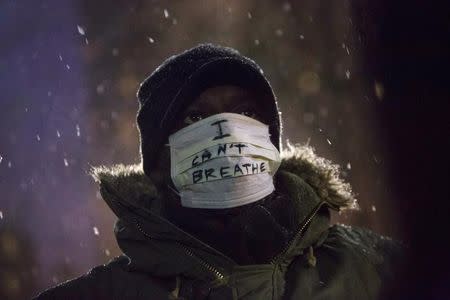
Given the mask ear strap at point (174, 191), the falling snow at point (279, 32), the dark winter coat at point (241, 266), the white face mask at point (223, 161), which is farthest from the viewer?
the falling snow at point (279, 32)

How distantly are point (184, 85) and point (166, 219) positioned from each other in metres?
0.50

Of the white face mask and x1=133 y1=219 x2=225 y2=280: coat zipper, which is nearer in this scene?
x1=133 y1=219 x2=225 y2=280: coat zipper

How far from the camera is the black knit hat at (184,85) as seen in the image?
2.29m

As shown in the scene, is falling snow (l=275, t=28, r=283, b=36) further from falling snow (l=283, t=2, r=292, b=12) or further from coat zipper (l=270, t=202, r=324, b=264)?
coat zipper (l=270, t=202, r=324, b=264)

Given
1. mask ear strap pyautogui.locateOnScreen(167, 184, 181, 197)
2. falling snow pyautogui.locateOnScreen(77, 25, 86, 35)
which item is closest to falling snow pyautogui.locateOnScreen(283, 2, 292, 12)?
falling snow pyautogui.locateOnScreen(77, 25, 86, 35)

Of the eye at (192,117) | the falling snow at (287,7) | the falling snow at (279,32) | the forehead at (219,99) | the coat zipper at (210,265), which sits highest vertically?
the falling snow at (287,7)

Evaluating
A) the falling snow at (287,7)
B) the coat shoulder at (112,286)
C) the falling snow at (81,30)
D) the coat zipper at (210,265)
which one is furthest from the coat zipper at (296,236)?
the falling snow at (287,7)

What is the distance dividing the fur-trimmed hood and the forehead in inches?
11.7

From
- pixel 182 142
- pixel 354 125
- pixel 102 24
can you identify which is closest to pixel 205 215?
pixel 182 142

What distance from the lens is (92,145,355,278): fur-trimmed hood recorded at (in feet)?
6.53

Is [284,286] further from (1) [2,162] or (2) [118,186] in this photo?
(1) [2,162]

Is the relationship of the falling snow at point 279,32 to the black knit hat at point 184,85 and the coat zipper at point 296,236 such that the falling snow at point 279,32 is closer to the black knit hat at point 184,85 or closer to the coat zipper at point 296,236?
the black knit hat at point 184,85

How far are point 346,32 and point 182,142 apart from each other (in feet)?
28.2

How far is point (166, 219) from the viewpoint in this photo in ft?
7.11
